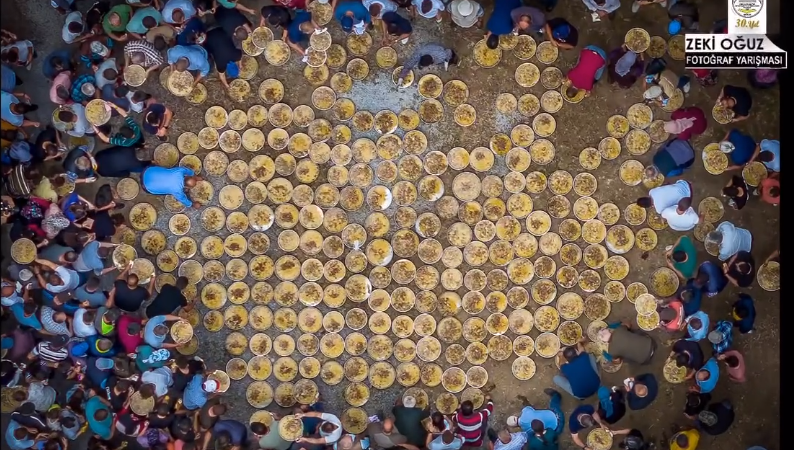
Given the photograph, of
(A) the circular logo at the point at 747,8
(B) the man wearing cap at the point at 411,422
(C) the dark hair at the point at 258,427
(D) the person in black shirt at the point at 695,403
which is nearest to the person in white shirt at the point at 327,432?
(C) the dark hair at the point at 258,427

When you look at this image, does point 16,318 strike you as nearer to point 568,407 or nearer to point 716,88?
point 568,407

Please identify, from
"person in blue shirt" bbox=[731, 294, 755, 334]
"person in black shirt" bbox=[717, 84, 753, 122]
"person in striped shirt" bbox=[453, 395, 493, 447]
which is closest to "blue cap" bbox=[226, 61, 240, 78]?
"person in striped shirt" bbox=[453, 395, 493, 447]

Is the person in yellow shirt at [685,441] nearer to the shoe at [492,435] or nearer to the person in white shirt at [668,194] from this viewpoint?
the shoe at [492,435]

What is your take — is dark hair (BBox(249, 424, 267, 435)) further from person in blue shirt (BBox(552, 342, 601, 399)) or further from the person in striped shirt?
person in blue shirt (BBox(552, 342, 601, 399))

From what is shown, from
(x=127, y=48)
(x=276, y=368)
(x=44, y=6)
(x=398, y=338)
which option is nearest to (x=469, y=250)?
(x=398, y=338)

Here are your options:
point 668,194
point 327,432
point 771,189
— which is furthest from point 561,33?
point 327,432

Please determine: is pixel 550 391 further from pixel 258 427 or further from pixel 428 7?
pixel 428 7

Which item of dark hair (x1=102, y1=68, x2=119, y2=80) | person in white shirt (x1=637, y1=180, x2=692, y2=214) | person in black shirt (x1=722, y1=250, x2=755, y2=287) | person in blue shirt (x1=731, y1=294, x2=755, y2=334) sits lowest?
person in blue shirt (x1=731, y1=294, x2=755, y2=334)
